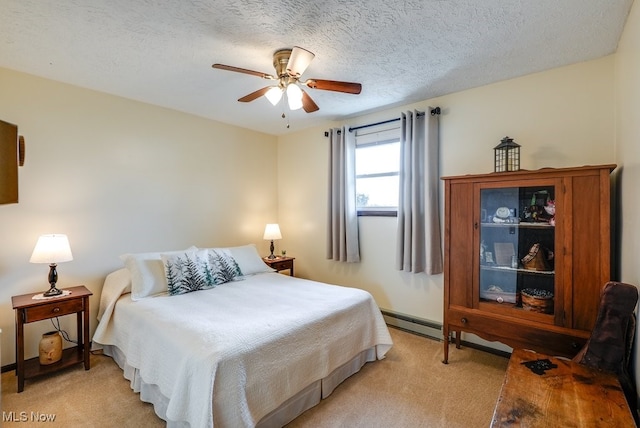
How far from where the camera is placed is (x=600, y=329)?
5.10 feet

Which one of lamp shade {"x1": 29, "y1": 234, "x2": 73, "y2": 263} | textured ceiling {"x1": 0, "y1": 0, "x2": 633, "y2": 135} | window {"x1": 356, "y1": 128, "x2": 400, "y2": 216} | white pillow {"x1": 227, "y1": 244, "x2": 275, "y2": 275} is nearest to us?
textured ceiling {"x1": 0, "y1": 0, "x2": 633, "y2": 135}

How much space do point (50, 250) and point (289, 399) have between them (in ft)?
6.98

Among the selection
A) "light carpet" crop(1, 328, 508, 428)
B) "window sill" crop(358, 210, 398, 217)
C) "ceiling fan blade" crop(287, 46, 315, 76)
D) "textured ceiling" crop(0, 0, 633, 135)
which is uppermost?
"textured ceiling" crop(0, 0, 633, 135)

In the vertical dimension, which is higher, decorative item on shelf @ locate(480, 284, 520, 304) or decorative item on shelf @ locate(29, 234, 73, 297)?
decorative item on shelf @ locate(29, 234, 73, 297)

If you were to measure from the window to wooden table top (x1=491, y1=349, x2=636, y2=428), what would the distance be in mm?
2068

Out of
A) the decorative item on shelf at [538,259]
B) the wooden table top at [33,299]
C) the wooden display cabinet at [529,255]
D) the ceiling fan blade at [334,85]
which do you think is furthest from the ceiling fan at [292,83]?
the wooden table top at [33,299]

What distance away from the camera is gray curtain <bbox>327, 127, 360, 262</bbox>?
365 centimetres

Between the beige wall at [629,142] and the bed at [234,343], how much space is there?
163 centimetres

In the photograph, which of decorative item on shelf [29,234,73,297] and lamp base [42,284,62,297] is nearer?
decorative item on shelf [29,234,73,297]

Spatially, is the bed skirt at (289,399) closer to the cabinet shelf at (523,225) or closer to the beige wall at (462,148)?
the beige wall at (462,148)

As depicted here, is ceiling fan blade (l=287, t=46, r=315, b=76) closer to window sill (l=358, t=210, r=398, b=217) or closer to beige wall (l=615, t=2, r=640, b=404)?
beige wall (l=615, t=2, r=640, b=404)

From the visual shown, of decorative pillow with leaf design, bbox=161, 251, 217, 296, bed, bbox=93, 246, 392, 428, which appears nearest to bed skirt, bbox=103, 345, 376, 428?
bed, bbox=93, 246, 392, 428

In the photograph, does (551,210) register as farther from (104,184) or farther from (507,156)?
(104,184)

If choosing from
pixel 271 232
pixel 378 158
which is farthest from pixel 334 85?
pixel 271 232
